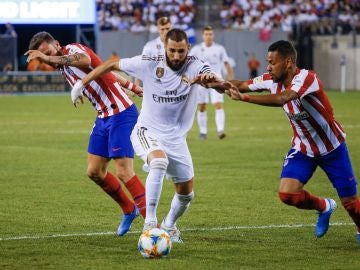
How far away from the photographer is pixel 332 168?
9.62 m

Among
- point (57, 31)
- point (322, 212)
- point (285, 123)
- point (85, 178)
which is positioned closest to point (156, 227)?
point (322, 212)

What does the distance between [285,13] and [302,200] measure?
133 ft

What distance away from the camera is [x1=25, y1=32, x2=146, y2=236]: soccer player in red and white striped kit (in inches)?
412

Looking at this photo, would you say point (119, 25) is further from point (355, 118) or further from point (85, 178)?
point (85, 178)

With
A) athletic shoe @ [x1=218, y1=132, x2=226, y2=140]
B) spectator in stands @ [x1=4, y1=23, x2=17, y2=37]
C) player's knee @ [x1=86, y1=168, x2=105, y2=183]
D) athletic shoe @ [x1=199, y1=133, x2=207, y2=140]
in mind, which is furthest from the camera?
spectator in stands @ [x1=4, y1=23, x2=17, y2=37]

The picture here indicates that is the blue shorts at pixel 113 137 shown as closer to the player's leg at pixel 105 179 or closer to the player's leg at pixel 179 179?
the player's leg at pixel 105 179

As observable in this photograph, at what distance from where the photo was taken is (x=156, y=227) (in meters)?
9.34

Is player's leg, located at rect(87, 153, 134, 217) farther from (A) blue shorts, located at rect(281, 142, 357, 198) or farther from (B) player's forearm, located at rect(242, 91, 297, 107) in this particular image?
(B) player's forearm, located at rect(242, 91, 297, 107)

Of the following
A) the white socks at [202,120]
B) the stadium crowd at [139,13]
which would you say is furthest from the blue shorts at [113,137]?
the stadium crowd at [139,13]

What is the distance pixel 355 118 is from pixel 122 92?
18.2 m

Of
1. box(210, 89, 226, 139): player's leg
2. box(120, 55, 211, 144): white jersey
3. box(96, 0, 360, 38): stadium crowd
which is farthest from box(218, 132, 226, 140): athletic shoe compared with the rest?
box(96, 0, 360, 38): stadium crowd

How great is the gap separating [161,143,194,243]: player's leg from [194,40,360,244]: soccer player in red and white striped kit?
0.87 meters

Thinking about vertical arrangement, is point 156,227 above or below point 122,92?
below

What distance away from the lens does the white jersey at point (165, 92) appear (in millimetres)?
9648
